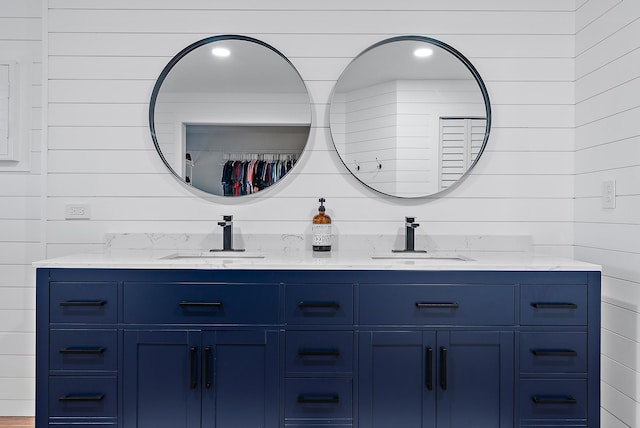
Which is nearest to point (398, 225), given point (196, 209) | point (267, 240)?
point (267, 240)

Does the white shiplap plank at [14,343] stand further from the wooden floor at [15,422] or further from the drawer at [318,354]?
the drawer at [318,354]

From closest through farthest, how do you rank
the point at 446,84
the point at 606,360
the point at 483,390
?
the point at 483,390
the point at 606,360
the point at 446,84

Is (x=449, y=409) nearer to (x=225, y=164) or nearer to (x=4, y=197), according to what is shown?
(x=225, y=164)

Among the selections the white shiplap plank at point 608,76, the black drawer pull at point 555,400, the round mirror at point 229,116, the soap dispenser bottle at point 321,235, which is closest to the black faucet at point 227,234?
the round mirror at point 229,116

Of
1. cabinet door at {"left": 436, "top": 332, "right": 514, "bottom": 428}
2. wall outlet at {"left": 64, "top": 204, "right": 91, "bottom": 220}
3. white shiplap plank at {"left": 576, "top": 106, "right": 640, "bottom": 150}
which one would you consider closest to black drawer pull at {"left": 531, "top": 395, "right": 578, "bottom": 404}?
cabinet door at {"left": 436, "top": 332, "right": 514, "bottom": 428}

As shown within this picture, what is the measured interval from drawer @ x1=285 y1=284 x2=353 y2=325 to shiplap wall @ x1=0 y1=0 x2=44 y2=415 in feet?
5.22

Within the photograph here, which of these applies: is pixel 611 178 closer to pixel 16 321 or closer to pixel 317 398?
pixel 317 398

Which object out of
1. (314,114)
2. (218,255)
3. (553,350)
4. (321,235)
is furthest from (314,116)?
(553,350)

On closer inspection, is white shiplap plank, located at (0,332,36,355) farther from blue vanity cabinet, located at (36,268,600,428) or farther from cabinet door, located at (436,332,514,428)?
cabinet door, located at (436,332,514,428)

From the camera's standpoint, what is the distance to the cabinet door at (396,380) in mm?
1908

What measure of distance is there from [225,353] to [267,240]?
74 centimetres

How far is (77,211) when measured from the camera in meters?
2.53

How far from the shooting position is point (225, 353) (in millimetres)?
1920

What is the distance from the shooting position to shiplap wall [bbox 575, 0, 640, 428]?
1988 millimetres
